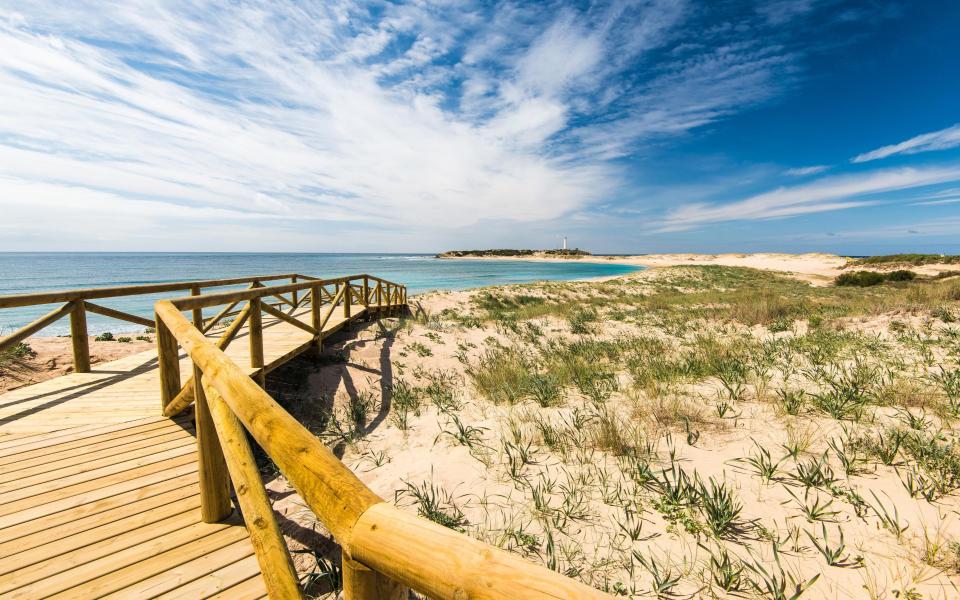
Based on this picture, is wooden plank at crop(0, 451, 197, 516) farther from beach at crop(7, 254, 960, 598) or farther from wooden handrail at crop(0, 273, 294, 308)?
wooden handrail at crop(0, 273, 294, 308)

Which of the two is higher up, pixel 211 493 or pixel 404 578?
pixel 404 578

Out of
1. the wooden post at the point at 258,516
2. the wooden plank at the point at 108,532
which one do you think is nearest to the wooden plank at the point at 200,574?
the wooden plank at the point at 108,532

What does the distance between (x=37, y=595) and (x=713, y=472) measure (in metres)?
4.99

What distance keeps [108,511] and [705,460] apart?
17.0 ft

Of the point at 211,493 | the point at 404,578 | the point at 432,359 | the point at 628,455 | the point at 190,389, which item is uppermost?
the point at 404,578

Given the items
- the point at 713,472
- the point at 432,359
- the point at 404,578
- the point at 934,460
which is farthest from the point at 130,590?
the point at 432,359

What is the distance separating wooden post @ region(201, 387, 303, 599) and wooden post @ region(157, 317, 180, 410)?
8.01 feet

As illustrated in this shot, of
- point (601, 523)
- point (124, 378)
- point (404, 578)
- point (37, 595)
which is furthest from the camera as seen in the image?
point (124, 378)

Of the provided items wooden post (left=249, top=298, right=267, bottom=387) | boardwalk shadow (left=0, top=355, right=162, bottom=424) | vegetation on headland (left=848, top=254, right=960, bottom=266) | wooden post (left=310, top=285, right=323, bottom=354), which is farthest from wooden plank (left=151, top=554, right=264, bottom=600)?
vegetation on headland (left=848, top=254, right=960, bottom=266)

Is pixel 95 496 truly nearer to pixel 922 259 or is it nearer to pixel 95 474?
pixel 95 474

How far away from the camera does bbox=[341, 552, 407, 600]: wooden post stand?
102 cm

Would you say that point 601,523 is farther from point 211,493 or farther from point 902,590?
point 211,493

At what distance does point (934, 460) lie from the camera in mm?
3193

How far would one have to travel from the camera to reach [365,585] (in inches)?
41.3
